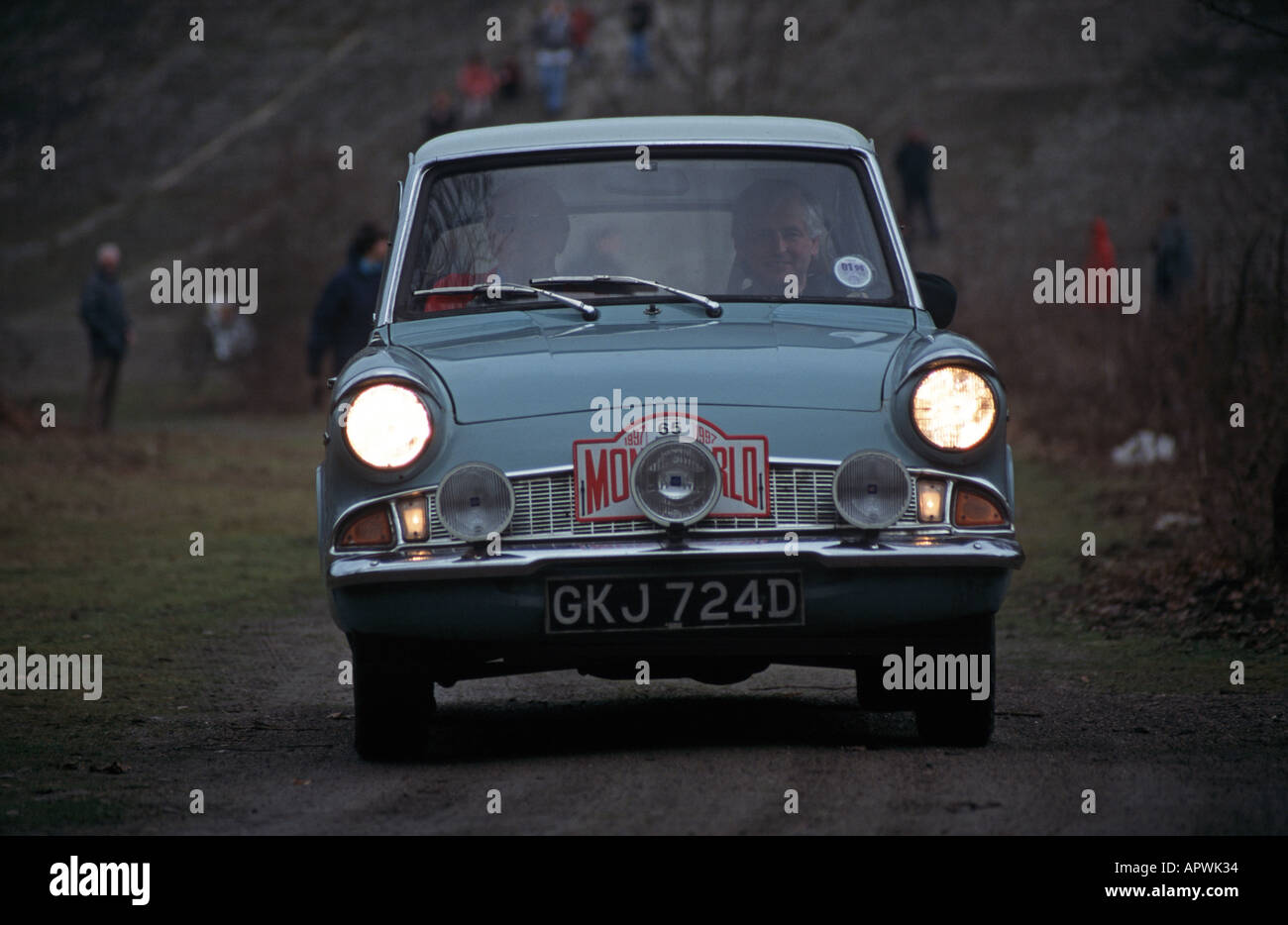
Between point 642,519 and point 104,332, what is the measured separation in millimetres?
17362

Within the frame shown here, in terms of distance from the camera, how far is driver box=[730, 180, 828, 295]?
20.4ft

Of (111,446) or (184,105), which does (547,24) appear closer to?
(184,105)

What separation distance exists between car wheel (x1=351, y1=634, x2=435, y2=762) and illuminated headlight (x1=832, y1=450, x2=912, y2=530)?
1244 millimetres

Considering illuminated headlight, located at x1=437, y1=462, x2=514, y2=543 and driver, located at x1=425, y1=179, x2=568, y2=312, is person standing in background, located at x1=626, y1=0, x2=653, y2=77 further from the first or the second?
illuminated headlight, located at x1=437, y1=462, x2=514, y2=543

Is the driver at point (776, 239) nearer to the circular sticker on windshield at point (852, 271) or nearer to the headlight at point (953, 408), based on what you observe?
the circular sticker on windshield at point (852, 271)

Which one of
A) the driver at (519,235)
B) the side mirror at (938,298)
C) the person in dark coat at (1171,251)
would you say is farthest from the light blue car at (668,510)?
the person in dark coat at (1171,251)

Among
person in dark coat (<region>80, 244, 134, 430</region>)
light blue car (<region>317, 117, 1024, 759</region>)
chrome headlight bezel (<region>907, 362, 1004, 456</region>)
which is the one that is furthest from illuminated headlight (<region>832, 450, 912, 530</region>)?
person in dark coat (<region>80, 244, 134, 430</region>)

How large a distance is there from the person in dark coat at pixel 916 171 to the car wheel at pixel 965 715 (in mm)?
26400

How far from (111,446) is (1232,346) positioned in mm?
11395

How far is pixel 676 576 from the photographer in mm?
5016

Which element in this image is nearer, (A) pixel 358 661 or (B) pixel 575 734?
(A) pixel 358 661

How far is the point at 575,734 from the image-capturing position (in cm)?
607
